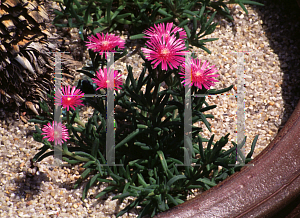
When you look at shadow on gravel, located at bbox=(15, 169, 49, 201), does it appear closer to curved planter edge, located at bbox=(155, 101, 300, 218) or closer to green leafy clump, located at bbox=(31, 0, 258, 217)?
green leafy clump, located at bbox=(31, 0, 258, 217)

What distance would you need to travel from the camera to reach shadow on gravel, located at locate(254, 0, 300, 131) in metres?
1.55

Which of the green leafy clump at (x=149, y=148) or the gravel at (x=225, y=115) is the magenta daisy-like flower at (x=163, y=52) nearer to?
the green leafy clump at (x=149, y=148)

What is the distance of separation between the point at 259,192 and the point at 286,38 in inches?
37.9

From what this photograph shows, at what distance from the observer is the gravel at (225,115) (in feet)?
4.03

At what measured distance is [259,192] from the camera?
105 cm

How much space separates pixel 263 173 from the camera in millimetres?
1081

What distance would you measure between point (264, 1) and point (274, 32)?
0.72 ft

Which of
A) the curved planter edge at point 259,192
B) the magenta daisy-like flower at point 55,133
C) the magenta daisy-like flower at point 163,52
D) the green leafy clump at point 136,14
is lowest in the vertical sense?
the curved planter edge at point 259,192

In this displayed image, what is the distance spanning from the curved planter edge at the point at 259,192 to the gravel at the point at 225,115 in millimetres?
278

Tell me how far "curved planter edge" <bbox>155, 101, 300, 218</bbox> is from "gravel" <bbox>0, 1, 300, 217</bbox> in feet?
0.91

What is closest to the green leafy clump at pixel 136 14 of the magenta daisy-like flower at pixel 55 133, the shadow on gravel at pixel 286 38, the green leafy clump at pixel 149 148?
the green leafy clump at pixel 149 148

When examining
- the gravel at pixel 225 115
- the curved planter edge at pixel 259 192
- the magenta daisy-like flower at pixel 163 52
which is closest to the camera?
the magenta daisy-like flower at pixel 163 52

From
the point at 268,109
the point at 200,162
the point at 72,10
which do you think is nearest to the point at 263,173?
the point at 200,162

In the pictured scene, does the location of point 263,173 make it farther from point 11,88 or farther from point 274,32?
point 11,88
